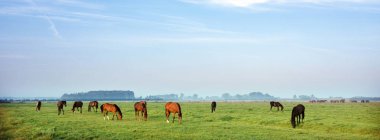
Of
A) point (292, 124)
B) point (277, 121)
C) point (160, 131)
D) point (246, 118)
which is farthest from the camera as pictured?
point (246, 118)

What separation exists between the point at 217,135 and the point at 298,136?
5.66 metres

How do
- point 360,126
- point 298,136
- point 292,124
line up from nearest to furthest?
point 298,136, point 360,126, point 292,124

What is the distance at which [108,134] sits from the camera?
26719mm

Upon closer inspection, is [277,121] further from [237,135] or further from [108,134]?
[108,134]

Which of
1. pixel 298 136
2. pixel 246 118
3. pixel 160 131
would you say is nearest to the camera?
pixel 298 136

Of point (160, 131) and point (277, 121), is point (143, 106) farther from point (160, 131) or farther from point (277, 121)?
point (277, 121)

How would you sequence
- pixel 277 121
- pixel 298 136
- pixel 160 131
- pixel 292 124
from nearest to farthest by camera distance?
pixel 298 136
pixel 160 131
pixel 292 124
pixel 277 121

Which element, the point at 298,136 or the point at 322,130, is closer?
the point at 298,136

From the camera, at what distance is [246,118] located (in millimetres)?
41375

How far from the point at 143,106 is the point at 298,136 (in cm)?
1757

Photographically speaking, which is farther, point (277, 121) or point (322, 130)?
point (277, 121)

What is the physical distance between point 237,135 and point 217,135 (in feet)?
4.58

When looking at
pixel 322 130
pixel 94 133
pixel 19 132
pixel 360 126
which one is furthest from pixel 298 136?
pixel 19 132

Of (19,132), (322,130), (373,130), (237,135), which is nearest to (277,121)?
(322,130)
